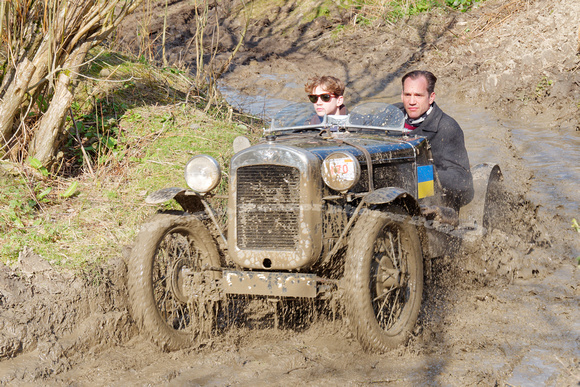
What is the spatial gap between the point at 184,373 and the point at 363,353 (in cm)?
118

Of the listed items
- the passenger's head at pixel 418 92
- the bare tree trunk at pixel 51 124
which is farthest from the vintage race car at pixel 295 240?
the bare tree trunk at pixel 51 124

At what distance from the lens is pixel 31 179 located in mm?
6266

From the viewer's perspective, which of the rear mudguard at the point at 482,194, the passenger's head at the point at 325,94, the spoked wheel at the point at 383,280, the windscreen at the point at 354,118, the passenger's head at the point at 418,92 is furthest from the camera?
the rear mudguard at the point at 482,194

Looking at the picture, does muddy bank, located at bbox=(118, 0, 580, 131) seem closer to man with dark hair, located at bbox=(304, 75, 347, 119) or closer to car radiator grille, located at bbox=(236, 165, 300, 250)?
man with dark hair, located at bbox=(304, 75, 347, 119)

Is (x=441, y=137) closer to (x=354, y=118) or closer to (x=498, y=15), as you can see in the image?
(x=354, y=118)

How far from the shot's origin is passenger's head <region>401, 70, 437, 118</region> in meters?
6.17

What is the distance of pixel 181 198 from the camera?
4.97 m

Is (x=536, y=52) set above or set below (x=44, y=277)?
above

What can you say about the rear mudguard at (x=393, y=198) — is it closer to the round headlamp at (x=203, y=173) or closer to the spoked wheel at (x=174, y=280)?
the round headlamp at (x=203, y=173)

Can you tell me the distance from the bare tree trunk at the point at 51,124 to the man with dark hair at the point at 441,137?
3.21m

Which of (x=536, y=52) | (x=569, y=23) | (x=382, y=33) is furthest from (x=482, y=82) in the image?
(x=382, y=33)

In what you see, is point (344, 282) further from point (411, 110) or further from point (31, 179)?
point (31, 179)

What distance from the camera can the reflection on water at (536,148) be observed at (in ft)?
26.0

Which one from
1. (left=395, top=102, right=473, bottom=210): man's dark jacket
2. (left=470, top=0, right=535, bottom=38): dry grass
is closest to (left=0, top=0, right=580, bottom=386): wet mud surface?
(left=395, top=102, right=473, bottom=210): man's dark jacket
